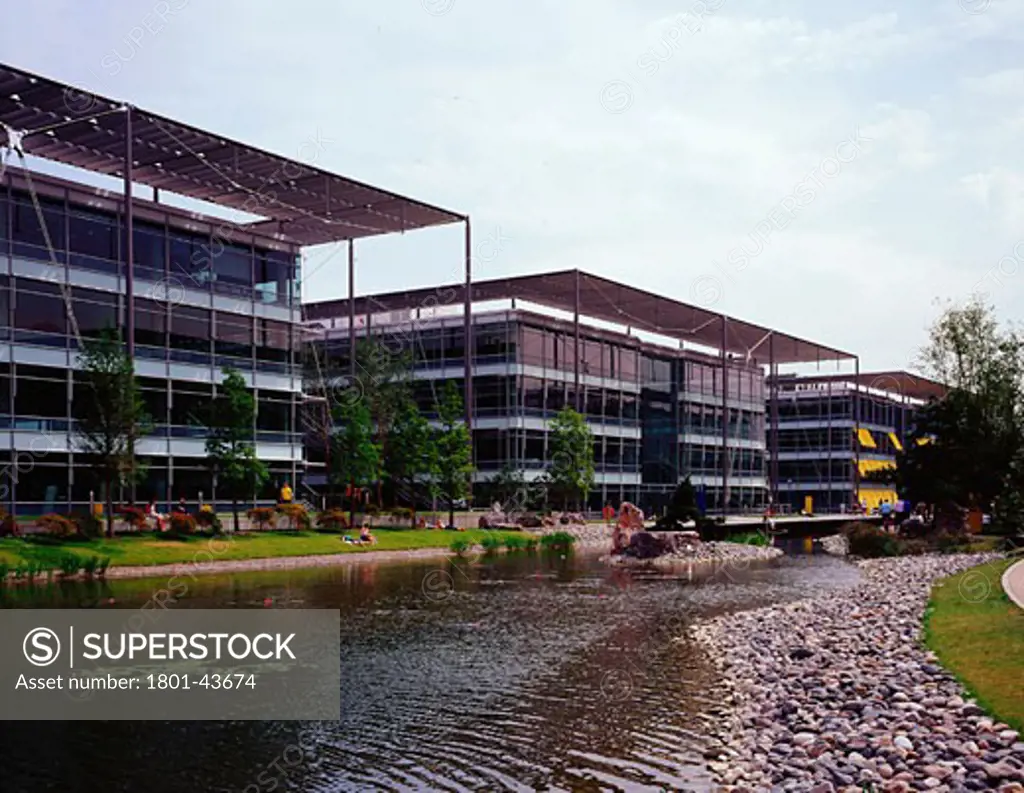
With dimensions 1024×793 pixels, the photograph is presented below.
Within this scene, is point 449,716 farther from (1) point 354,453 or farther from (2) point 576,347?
(2) point 576,347

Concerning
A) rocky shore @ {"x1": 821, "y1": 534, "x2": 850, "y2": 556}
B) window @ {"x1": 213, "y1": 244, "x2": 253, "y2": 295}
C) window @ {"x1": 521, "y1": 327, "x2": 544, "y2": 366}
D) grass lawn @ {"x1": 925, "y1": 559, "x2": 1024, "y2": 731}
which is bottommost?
rocky shore @ {"x1": 821, "y1": 534, "x2": 850, "y2": 556}

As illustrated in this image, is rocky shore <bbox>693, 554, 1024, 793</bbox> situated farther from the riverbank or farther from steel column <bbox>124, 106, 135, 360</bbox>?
steel column <bbox>124, 106, 135, 360</bbox>

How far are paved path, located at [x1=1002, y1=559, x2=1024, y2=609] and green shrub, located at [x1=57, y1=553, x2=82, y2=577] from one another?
28.6 meters

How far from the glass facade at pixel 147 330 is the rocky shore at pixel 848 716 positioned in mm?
33353

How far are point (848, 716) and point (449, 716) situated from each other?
6.06 meters

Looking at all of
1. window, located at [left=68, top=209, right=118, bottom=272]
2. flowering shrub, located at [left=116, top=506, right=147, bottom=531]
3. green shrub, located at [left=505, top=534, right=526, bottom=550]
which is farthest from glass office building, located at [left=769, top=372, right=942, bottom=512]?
flowering shrub, located at [left=116, top=506, right=147, bottom=531]

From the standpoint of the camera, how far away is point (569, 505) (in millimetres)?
87562

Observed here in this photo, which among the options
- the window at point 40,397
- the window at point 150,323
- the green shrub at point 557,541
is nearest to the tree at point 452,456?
the green shrub at point 557,541

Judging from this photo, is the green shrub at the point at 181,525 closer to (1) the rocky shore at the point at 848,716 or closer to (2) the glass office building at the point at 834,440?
(1) the rocky shore at the point at 848,716

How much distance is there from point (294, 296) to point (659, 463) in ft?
160

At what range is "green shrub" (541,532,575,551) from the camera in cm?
6619

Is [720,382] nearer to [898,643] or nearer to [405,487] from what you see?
[405,487]

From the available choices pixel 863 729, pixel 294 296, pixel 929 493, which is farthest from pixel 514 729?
pixel 294 296

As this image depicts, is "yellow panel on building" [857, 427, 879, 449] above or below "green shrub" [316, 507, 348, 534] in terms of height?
above
